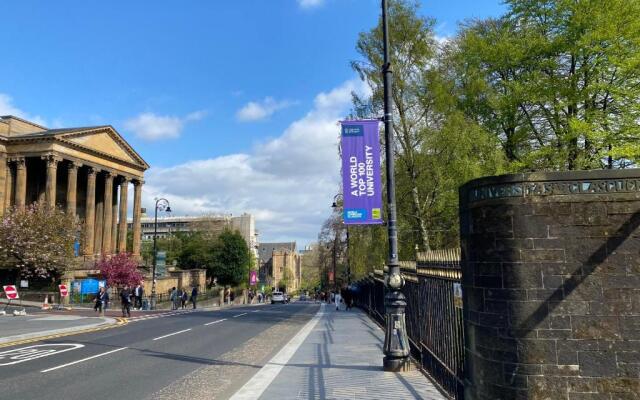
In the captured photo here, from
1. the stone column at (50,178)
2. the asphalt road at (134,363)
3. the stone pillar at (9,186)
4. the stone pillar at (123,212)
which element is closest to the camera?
the asphalt road at (134,363)

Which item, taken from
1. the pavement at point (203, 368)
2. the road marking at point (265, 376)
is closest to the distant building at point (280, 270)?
the pavement at point (203, 368)

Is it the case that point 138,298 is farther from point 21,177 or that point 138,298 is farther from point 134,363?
point 134,363

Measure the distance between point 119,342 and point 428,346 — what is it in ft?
33.5

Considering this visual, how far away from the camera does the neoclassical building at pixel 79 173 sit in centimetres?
5516

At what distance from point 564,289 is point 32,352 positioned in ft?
43.1

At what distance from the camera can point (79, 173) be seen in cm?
6612

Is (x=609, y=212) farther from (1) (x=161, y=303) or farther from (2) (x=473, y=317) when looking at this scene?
(1) (x=161, y=303)

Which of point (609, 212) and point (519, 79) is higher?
point (519, 79)

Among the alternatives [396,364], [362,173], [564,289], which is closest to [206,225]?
[362,173]

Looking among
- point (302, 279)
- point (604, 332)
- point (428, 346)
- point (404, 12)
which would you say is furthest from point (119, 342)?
point (302, 279)

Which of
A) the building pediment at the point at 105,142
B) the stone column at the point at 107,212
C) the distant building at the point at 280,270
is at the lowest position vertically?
the distant building at the point at 280,270

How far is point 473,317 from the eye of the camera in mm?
5488

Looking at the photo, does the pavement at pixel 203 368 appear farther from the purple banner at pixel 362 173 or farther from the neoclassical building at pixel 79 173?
the neoclassical building at pixel 79 173

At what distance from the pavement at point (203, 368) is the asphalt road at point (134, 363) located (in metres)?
0.02
